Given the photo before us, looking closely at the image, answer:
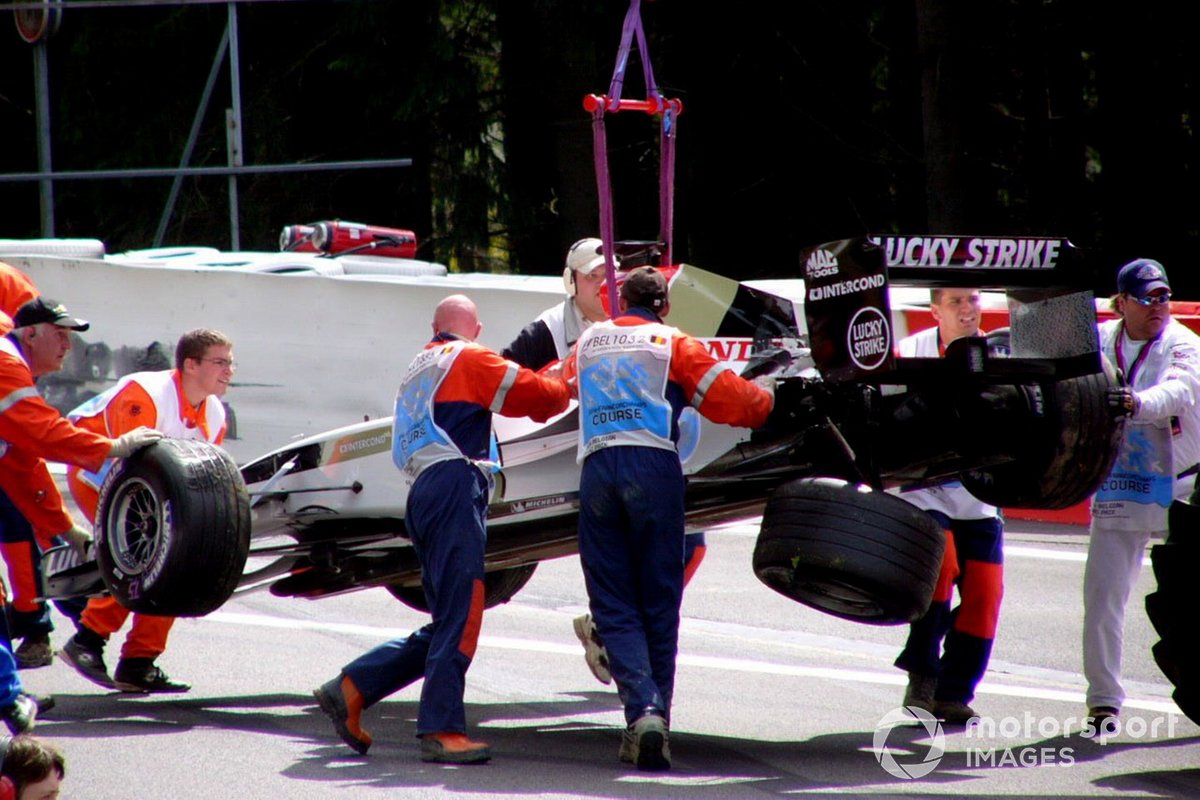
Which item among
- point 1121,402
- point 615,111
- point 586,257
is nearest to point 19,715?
point 586,257

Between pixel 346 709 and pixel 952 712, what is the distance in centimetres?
267

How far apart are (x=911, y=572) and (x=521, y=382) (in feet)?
5.55

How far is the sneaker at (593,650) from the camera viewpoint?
827cm

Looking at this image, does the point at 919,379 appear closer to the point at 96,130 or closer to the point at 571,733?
the point at 571,733

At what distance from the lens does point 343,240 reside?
14156 mm

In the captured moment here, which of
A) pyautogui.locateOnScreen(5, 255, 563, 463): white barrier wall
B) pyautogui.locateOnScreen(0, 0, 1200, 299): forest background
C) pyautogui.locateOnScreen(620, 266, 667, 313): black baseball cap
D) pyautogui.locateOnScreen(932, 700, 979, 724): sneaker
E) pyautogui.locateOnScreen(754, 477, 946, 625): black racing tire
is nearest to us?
pyautogui.locateOnScreen(754, 477, 946, 625): black racing tire

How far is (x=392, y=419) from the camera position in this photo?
7.58 m

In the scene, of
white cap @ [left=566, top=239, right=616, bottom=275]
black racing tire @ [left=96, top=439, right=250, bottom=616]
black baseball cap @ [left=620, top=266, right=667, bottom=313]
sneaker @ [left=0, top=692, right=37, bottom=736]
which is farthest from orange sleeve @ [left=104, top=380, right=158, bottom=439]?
black baseball cap @ [left=620, top=266, right=667, bottom=313]

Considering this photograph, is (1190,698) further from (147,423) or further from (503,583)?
(147,423)

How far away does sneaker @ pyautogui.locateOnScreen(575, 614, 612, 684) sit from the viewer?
8.27 metres

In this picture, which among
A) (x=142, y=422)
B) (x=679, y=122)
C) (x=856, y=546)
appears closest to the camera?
(x=856, y=546)

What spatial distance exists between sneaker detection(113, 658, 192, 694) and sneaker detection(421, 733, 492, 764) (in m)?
1.99

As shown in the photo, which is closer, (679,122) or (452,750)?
(452,750)

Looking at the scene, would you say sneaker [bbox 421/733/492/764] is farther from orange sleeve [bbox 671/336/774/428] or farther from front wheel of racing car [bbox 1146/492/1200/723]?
front wheel of racing car [bbox 1146/492/1200/723]
